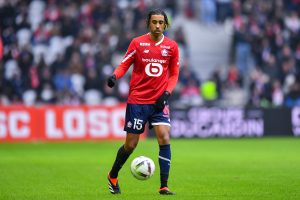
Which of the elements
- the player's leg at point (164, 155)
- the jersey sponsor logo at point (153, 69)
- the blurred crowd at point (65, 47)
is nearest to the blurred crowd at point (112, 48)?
the blurred crowd at point (65, 47)

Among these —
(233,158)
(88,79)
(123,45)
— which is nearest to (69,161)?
(233,158)

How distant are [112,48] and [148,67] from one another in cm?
1805

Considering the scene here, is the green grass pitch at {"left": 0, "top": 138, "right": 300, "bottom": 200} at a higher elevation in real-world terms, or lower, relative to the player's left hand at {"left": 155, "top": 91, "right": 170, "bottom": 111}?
lower

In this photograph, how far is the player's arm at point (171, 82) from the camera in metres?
10.8

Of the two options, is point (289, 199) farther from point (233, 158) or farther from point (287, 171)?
point (233, 158)

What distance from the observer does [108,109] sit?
24.9 m

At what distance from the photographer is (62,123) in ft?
80.9

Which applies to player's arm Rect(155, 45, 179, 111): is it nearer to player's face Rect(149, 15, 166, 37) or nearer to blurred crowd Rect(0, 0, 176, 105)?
player's face Rect(149, 15, 166, 37)

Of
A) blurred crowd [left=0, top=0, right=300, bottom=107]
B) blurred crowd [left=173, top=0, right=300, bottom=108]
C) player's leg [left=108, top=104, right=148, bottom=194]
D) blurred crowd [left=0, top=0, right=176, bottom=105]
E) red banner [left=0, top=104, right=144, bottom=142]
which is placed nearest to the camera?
player's leg [left=108, top=104, right=148, bottom=194]

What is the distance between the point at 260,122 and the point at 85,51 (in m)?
6.64

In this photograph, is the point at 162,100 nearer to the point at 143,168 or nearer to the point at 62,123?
the point at 143,168

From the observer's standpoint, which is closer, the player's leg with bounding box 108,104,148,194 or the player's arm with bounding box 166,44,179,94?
the player's leg with bounding box 108,104,148,194

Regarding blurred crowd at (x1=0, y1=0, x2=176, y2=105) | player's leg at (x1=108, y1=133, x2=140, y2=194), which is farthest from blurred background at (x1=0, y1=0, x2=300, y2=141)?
player's leg at (x1=108, y1=133, x2=140, y2=194)

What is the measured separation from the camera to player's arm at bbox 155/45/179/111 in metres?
10.8
